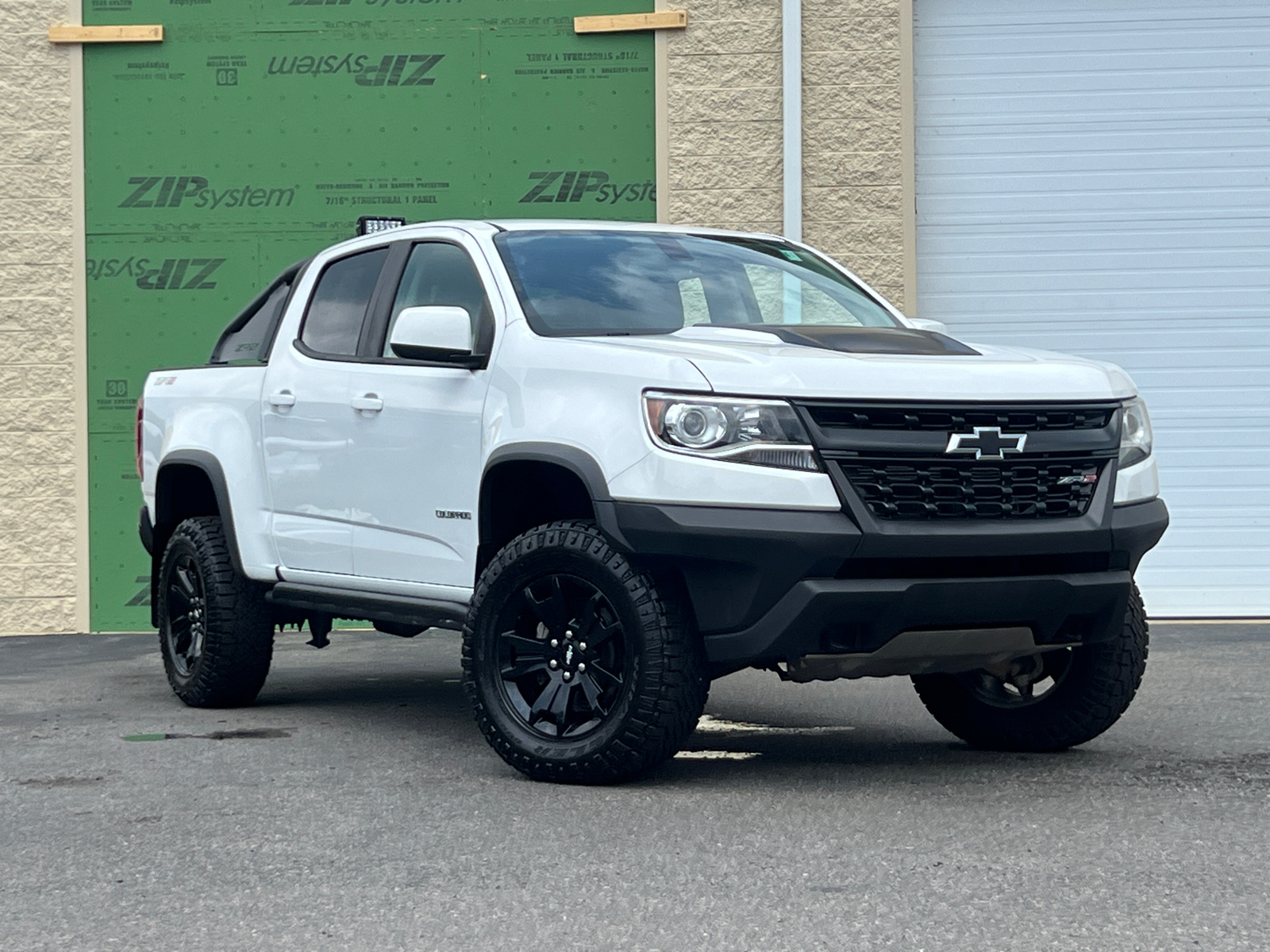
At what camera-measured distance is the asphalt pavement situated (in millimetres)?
3938

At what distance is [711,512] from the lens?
17.1 feet

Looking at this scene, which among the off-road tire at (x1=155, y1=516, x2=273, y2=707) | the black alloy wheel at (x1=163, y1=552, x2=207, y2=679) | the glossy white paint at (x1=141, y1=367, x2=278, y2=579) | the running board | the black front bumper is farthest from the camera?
the black alloy wheel at (x1=163, y1=552, x2=207, y2=679)

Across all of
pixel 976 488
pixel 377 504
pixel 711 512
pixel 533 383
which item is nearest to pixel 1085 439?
pixel 976 488

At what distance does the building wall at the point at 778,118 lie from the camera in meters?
12.4

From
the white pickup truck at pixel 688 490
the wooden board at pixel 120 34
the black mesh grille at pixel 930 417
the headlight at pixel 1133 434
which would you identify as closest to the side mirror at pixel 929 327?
the white pickup truck at pixel 688 490

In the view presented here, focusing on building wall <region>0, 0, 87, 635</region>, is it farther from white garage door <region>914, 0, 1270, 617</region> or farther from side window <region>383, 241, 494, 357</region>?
side window <region>383, 241, 494, 357</region>

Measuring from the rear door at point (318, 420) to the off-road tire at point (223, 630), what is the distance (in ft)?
1.40

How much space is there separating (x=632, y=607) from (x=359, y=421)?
184cm

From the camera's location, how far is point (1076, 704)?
6164 mm

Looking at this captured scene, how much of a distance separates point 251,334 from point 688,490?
3.90m

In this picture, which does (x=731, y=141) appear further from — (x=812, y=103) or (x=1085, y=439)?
(x=1085, y=439)

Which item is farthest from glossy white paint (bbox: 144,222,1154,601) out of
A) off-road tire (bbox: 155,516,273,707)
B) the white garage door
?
the white garage door

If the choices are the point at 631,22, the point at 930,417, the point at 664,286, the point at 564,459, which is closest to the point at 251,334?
the point at 664,286

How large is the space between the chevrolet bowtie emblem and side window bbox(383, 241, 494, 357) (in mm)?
1853
